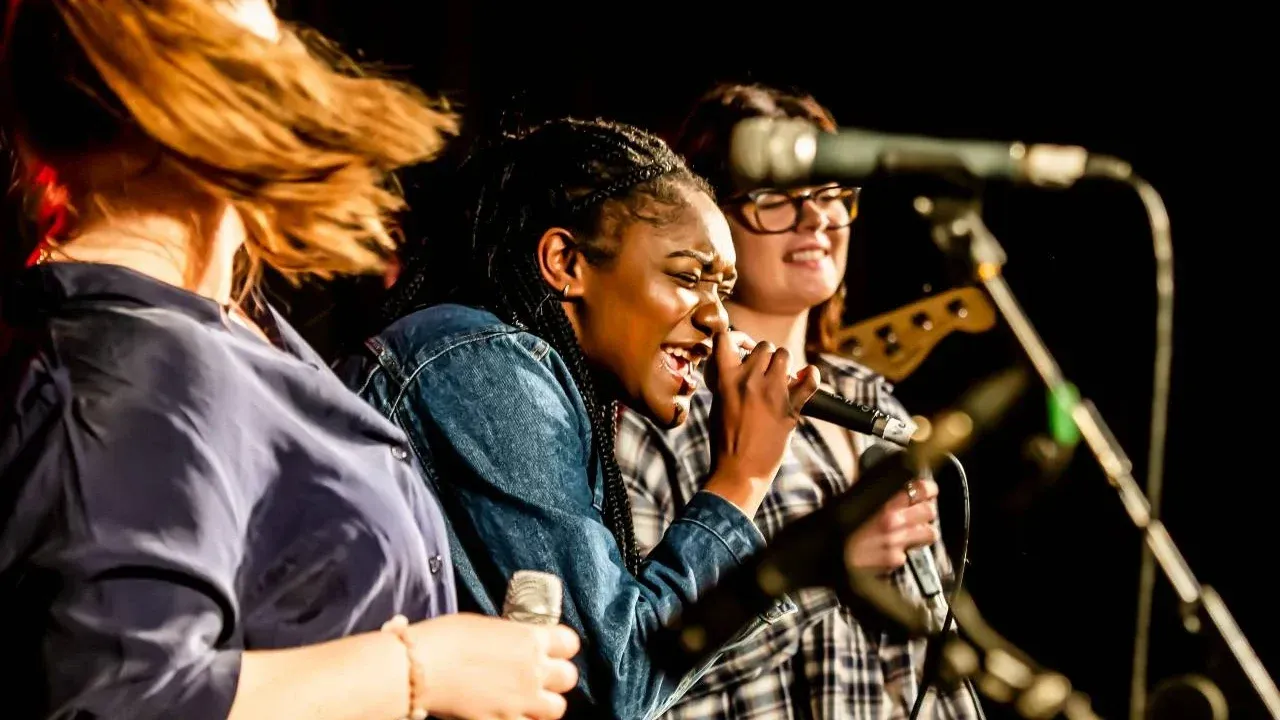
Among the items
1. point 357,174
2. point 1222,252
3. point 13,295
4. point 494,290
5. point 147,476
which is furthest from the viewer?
point 1222,252

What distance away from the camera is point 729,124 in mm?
2449

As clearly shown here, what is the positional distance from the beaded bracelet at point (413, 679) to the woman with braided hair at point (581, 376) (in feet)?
0.97

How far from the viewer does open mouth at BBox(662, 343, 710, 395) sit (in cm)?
182

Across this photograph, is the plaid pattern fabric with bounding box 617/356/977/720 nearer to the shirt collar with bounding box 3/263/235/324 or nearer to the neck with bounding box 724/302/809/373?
the neck with bounding box 724/302/809/373

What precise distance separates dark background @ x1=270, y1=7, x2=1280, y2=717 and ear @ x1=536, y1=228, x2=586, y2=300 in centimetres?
92

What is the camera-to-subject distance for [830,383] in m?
2.57

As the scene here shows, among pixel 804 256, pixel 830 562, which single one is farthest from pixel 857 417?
pixel 804 256

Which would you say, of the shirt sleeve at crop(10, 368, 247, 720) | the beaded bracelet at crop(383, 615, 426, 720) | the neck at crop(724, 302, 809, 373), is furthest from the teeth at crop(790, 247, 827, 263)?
the shirt sleeve at crop(10, 368, 247, 720)

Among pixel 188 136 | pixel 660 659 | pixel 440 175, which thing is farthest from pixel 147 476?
pixel 440 175

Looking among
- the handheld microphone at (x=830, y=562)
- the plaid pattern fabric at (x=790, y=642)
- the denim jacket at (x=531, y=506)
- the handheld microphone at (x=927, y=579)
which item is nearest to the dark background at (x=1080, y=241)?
the plaid pattern fabric at (x=790, y=642)

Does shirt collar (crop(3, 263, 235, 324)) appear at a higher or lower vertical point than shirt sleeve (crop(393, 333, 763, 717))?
higher

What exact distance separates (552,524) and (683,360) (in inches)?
18.8

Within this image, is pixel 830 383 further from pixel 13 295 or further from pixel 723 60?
pixel 13 295

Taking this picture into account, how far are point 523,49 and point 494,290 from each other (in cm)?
164
